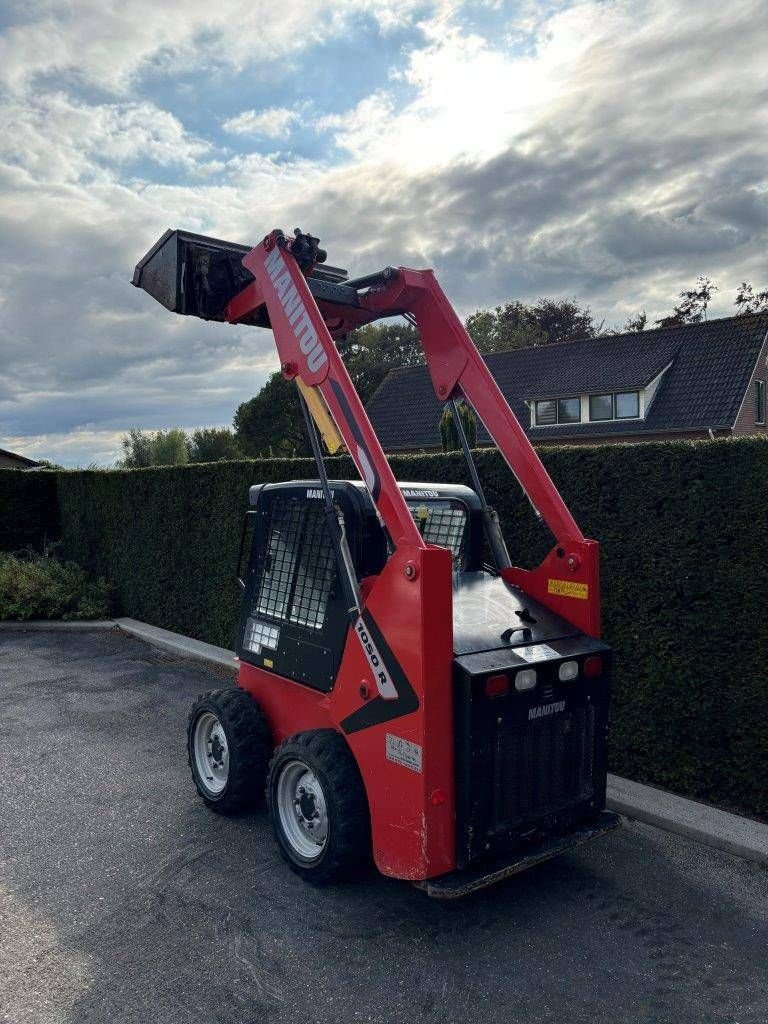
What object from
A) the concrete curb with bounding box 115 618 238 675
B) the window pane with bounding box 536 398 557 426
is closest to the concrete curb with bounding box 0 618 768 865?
the concrete curb with bounding box 115 618 238 675

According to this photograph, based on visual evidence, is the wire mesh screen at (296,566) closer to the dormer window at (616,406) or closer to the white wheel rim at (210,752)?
the white wheel rim at (210,752)

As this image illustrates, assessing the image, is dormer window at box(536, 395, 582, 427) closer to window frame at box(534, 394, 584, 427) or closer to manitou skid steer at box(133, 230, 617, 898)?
window frame at box(534, 394, 584, 427)

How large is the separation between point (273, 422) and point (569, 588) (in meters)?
35.4

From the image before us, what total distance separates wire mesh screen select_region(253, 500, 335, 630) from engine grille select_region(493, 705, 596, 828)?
120 cm

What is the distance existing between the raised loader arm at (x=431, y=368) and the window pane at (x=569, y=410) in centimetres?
2342

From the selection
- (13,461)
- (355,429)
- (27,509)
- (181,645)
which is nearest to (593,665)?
(355,429)

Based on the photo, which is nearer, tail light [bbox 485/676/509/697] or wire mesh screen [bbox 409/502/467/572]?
tail light [bbox 485/676/509/697]

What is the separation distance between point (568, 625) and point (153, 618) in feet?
26.9

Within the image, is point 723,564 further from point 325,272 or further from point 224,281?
point 224,281

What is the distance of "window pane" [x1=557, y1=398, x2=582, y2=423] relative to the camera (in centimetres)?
2709

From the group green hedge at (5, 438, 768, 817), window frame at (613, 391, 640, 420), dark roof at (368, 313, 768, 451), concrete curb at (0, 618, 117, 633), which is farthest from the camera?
window frame at (613, 391, 640, 420)

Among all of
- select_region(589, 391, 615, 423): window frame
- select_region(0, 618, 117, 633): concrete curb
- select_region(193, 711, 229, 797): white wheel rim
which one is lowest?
select_region(0, 618, 117, 633): concrete curb

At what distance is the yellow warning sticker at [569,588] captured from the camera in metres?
4.05

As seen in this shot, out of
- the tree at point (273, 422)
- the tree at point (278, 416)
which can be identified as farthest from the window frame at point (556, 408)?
Answer: the tree at point (273, 422)
